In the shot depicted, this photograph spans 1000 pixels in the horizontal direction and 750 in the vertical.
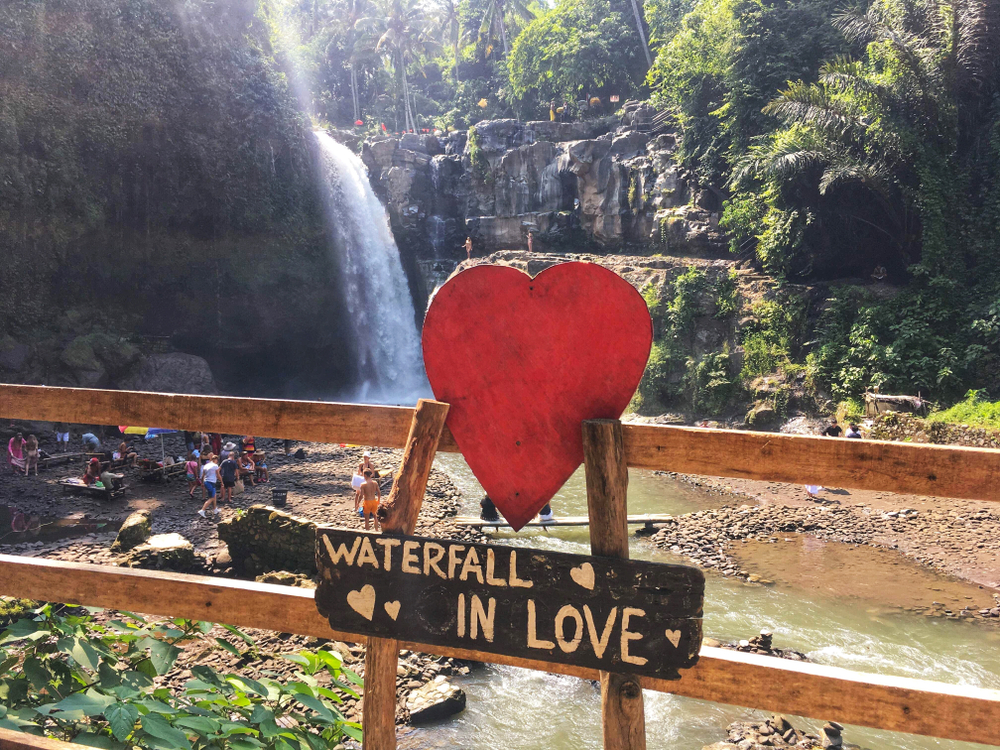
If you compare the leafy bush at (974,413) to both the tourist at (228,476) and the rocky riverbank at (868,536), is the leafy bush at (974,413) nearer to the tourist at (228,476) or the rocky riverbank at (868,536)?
the rocky riverbank at (868,536)

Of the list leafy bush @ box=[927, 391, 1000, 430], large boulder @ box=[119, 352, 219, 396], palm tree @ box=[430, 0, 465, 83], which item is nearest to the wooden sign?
leafy bush @ box=[927, 391, 1000, 430]

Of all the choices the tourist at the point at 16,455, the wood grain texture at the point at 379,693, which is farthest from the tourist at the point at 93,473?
the wood grain texture at the point at 379,693

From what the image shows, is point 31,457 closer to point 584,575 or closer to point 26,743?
point 26,743

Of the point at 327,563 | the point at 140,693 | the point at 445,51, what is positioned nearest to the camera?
the point at 327,563

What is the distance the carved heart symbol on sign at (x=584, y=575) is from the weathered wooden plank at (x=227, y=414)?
0.44 meters

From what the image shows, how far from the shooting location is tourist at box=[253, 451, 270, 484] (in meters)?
14.2

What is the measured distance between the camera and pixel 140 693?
6.04 feet

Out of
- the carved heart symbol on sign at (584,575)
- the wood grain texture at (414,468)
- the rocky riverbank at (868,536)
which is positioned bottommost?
the rocky riverbank at (868,536)

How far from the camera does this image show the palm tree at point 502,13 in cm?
3809

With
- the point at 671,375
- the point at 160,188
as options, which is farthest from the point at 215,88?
the point at 671,375

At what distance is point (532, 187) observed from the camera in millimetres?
26797

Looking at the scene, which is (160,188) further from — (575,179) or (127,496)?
(575,179)

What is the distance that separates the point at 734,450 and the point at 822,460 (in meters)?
0.18

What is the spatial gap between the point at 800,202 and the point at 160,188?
18838 millimetres
